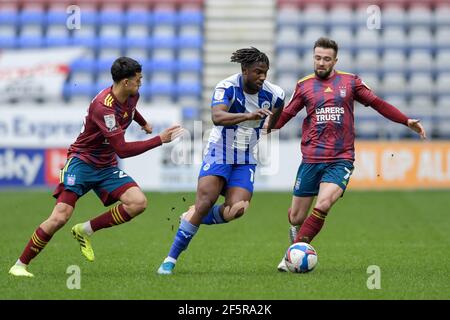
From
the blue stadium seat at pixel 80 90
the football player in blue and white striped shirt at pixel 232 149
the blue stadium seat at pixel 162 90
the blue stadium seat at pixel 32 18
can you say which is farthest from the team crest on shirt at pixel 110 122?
the blue stadium seat at pixel 32 18

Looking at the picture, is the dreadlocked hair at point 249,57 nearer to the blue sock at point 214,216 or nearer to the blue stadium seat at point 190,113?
the blue sock at point 214,216

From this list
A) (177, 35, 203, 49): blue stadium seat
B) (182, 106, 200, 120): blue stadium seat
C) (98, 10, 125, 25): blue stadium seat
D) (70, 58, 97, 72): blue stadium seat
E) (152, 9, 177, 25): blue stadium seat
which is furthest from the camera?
(152, 9, 177, 25): blue stadium seat

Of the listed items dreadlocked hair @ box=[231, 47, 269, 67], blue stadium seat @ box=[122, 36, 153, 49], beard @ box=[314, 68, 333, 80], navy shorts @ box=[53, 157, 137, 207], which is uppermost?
blue stadium seat @ box=[122, 36, 153, 49]

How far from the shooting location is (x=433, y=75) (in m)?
28.9

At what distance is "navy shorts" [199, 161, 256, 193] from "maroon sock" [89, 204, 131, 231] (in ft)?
2.69

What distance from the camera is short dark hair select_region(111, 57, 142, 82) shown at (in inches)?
326

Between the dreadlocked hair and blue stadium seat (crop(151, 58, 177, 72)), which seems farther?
blue stadium seat (crop(151, 58, 177, 72))

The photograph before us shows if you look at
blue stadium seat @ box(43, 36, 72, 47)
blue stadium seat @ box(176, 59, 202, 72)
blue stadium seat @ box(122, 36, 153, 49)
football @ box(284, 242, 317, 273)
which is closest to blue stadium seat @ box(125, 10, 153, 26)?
blue stadium seat @ box(122, 36, 153, 49)

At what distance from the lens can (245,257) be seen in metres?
10.1

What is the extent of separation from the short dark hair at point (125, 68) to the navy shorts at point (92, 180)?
3.03 feet

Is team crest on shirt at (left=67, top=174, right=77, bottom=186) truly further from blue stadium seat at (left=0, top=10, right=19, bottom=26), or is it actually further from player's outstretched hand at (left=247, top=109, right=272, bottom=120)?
blue stadium seat at (left=0, top=10, right=19, bottom=26)

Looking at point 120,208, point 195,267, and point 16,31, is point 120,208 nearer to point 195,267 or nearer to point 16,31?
point 195,267

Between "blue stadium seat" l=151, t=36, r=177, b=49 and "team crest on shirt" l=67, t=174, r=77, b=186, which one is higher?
"blue stadium seat" l=151, t=36, r=177, b=49

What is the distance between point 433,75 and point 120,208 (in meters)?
22.1
